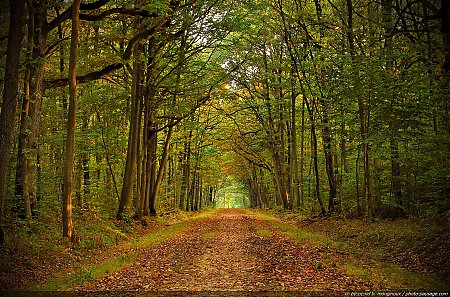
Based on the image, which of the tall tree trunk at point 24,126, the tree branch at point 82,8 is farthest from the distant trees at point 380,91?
the tall tree trunk at point 24,126

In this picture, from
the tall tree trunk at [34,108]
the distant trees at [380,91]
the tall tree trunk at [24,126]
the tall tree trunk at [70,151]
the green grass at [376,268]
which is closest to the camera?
the green grass at [376,268]

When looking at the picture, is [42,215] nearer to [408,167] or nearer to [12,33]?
[12,33]

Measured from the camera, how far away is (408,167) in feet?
40.7

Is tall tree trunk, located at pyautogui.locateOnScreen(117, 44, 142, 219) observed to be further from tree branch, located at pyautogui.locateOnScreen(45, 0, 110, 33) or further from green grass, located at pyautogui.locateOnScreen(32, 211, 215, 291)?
green grass, located at pyautogui.locateOnScreen(32, 211, 215, 291)

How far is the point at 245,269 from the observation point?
28.6 ft

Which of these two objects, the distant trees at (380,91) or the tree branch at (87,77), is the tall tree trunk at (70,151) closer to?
the tree branch at (87,77)

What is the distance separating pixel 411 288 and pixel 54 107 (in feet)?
63.0

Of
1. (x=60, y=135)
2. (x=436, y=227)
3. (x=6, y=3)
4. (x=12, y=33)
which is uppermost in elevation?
(x=6, y=3)

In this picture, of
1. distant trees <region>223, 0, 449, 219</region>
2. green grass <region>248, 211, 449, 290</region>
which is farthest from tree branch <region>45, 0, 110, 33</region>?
green grass <region>248, 211, 449, 290</region>

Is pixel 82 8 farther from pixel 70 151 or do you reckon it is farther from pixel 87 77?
pixel 70 151

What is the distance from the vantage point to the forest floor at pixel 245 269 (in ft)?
23.6

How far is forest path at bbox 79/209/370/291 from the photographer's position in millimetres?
7242

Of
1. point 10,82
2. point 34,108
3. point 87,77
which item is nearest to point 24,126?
→ point 34,108

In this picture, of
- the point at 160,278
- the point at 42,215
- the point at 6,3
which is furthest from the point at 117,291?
the point at 6,3
